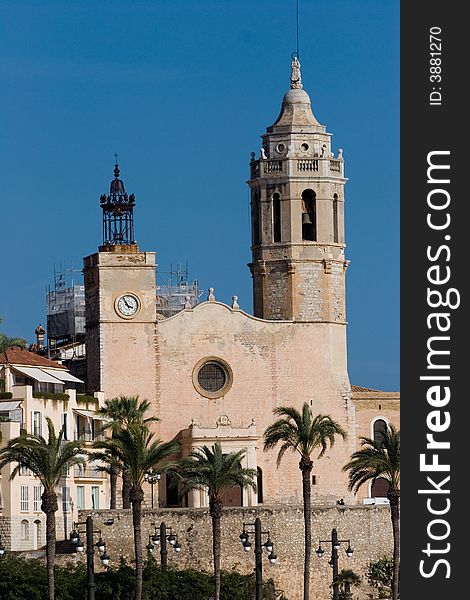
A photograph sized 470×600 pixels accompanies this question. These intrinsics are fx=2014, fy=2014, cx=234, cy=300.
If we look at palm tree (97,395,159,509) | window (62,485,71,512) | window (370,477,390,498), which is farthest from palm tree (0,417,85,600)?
window (370,477,390,498)

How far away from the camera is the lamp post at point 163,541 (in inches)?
2795

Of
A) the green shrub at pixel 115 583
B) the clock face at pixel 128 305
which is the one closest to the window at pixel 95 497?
the clock face at pixel 128 305

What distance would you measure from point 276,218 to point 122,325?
27.9ft

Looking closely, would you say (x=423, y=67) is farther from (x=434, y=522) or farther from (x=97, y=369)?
(x=97, y=369)

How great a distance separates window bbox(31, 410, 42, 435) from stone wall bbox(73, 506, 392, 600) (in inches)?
154

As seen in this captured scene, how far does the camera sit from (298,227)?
284 ft

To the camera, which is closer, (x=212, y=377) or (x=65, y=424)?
(x=65, y=424)

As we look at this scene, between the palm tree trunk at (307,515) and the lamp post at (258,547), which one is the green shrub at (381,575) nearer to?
the lamp post at (258,547)

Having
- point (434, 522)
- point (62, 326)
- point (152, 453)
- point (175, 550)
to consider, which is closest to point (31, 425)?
point (175, 550)

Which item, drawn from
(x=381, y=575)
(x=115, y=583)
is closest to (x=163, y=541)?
(x=115, y=583)

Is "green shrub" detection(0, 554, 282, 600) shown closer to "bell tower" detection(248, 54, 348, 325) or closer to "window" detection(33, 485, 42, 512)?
"window" detection(33, 485, 42, 512)

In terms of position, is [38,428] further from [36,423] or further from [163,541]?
[163,541]

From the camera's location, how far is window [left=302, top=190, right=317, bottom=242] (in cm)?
8712

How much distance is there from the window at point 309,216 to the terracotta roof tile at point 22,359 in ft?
39.5
